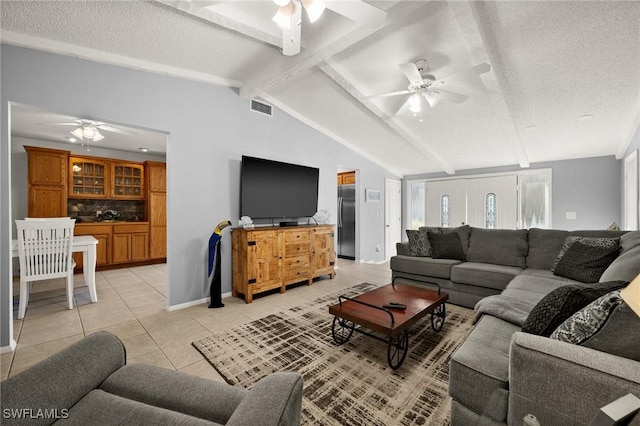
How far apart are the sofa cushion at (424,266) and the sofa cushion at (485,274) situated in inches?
4.8

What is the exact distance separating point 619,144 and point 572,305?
4.93 metres

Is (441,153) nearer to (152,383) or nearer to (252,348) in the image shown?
(252,348)

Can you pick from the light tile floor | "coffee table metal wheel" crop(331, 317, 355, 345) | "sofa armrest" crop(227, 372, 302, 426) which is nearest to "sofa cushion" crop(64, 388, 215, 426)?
"sofa armrest" crop(227, 372, 302, 426)

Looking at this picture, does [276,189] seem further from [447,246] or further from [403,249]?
[447,246]

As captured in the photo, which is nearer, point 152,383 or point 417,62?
point 152,383

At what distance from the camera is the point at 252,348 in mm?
2303

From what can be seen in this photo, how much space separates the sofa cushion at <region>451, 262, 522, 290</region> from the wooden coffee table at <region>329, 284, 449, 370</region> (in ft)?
2.11

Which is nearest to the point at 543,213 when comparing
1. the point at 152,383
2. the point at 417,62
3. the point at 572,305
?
the point at 417,62

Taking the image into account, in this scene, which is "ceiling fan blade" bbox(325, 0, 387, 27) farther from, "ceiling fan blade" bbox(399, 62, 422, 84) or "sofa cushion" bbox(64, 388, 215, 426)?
"sofa cushion" bbox(64, 388, 215, 426)

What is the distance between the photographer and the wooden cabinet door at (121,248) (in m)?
5.30

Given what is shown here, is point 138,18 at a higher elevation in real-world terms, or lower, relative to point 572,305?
higher

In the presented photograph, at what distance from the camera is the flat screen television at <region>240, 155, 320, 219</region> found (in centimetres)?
385

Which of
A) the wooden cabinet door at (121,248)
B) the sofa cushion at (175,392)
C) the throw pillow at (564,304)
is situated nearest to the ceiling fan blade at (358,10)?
A: the throw pillow at (564,304)

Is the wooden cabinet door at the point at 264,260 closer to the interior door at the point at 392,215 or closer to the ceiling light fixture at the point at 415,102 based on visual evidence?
the ceiling light fixture at the point at 415,102
